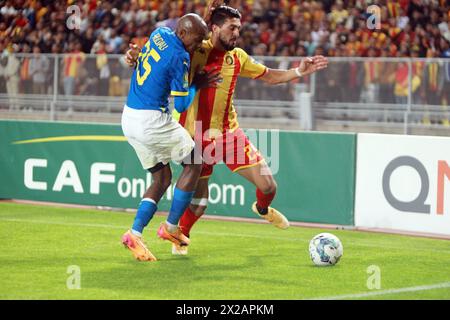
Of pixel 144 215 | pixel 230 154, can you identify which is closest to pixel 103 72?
pixel 230 154

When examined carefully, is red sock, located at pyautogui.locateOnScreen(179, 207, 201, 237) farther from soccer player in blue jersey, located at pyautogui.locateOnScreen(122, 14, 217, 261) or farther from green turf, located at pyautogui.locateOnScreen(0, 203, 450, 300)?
soccer player in blue jersey, located at pyautogui.locateOnScreen(122, 14, 217, 261)

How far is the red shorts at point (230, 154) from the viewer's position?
10172 mm

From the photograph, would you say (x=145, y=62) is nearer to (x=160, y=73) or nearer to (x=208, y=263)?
(x=160, y=73)

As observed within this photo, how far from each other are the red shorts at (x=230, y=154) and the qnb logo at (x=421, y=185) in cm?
269

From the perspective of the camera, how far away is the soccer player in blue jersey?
9.15 meters

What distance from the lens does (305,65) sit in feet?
33.6

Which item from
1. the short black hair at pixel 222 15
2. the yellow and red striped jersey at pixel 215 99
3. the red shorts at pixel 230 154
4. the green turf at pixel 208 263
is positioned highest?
the short black hair at pixel 222 15

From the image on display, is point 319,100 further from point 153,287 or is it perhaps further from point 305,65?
point 153,287

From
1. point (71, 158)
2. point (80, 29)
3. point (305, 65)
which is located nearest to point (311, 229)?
point (305, 65)

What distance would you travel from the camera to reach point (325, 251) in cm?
927

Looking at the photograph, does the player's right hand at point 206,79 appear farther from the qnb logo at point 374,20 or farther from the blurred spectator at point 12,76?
the qnb logo at point 374,20

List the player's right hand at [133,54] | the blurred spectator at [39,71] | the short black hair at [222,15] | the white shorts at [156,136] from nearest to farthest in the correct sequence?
the white shorts at [156,136] < the player's right hand at [133,54] < the short black hair at [222,15] < the blurred spectator at [39,71]

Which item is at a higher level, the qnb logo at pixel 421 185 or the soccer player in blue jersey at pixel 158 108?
the soccer player in blue jersey at pixel 158 108

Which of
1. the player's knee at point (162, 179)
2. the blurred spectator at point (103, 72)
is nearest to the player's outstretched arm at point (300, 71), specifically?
the player's knee at point (162, 179)
